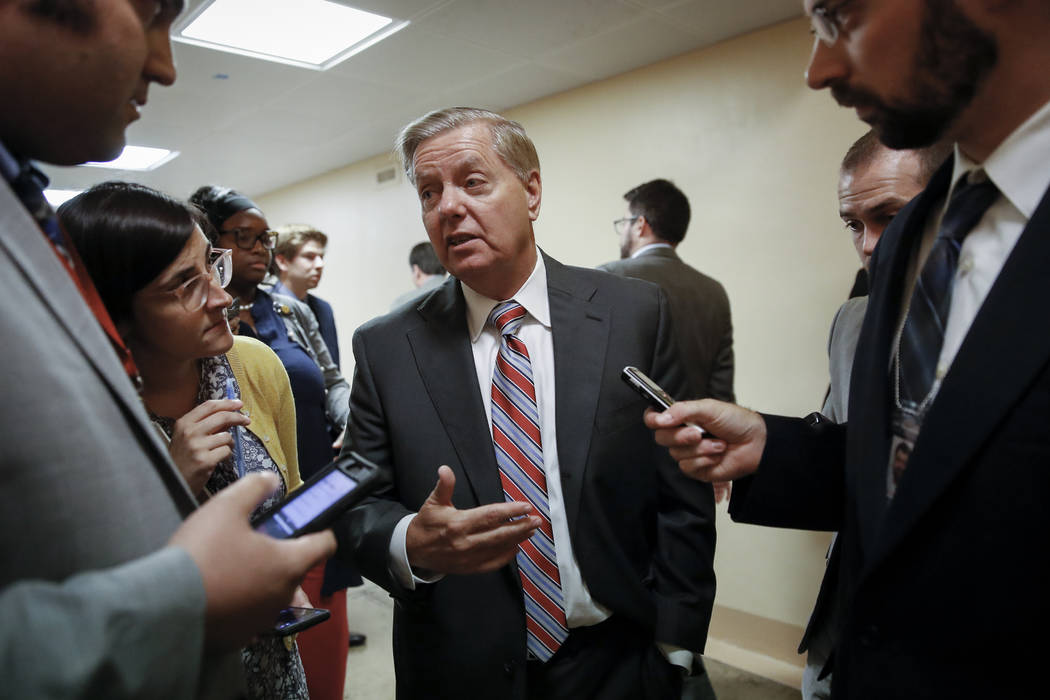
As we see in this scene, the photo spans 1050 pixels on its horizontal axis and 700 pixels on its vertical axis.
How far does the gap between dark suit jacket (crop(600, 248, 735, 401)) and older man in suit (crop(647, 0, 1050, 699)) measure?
201 cm

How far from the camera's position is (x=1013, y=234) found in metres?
0.80

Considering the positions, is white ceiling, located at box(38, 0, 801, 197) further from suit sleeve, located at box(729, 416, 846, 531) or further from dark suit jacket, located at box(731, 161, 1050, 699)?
dark suit jacket, located at box(731, 161, 1050, 699)

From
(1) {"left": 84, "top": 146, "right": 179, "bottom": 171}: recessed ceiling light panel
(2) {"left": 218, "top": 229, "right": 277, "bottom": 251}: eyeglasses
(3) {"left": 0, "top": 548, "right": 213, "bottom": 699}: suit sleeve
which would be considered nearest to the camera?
(3) {"left": 0, "top": 548, "right": 213, "bottom": 699}: suit sleeve

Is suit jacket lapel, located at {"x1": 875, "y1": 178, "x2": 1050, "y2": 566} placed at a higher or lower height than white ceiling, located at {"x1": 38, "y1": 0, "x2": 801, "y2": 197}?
lower

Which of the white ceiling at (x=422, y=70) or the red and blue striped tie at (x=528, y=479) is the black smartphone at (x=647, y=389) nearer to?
the red and blue striped tie at (x=528, y=479)

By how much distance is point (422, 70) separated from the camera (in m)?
3.66

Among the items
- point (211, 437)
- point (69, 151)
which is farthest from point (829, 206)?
point (69, 151)

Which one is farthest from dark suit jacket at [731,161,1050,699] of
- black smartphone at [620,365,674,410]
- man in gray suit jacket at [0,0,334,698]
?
man in gray suit jacket at [0,0,334,698]

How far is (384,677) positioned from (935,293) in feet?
10.4

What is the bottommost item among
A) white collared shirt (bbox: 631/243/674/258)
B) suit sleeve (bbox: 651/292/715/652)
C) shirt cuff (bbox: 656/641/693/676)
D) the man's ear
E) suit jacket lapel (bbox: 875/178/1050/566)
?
shirt cuff (bbox: 656/641/693/676)

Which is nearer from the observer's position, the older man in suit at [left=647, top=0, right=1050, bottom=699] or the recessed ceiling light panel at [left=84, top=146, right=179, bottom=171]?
the older man in suit at [left=647, top=0, right=1050, bottom=699]

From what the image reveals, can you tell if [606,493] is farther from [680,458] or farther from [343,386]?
[343,386]

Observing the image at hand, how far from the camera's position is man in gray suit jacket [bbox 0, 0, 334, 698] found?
54 centimetres

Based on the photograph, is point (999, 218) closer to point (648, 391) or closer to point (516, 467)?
point (648, 391)
